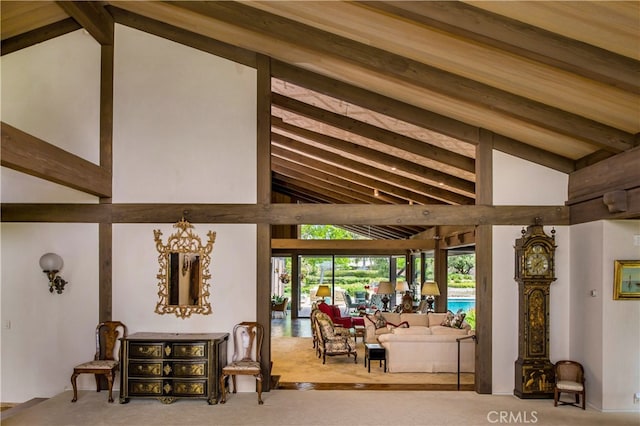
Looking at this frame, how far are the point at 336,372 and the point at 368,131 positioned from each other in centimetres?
375

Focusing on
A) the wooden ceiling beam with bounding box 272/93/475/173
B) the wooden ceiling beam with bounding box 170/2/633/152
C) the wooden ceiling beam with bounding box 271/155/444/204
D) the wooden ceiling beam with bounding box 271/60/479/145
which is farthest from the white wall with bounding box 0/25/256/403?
the wooden ceiling beam with bounding box 271/155/444/204

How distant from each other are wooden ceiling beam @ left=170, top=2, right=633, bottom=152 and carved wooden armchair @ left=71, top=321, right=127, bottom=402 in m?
4.03

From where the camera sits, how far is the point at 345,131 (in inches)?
322

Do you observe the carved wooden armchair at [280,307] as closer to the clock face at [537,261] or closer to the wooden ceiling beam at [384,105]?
the wooden ceiling beam at [384,105]

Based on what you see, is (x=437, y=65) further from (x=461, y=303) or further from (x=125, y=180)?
(x=461, y=303)

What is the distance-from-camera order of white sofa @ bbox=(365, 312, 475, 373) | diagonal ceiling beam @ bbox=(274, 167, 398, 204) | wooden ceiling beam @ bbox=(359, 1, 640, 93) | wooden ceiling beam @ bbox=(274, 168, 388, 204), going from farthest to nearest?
wooden ceiling beam @ bbox=(274, 168, 388, 204) < diagonal ceiling beam @ bbox=(274, 167, 398, 204) < white sofa @ bbox=(365, 312, 475, 373) < wooden ceiling beam @ bbox=(359, 1, 640, 93)

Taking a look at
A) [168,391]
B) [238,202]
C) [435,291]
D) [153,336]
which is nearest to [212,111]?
[238,202]

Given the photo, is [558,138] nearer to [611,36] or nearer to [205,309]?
[611,36]

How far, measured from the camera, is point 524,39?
385cm

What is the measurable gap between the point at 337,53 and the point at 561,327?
14.5ft

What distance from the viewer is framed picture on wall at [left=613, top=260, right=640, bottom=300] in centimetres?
582

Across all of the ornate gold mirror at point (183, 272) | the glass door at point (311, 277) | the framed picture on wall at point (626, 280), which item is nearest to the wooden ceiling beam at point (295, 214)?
the ornate gold mirror at point (183, 272)

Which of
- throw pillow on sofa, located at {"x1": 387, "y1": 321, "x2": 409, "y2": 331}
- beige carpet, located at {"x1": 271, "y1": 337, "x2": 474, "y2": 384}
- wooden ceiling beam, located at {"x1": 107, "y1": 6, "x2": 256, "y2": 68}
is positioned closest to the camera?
wooden ceiling beam, located at {"x1": 107, "y1": 6, "x2": 256, "y2": 68}

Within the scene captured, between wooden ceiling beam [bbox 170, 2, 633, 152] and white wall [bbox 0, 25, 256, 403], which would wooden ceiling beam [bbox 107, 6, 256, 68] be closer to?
white wall [bbox 0, 25, 256, 403]
